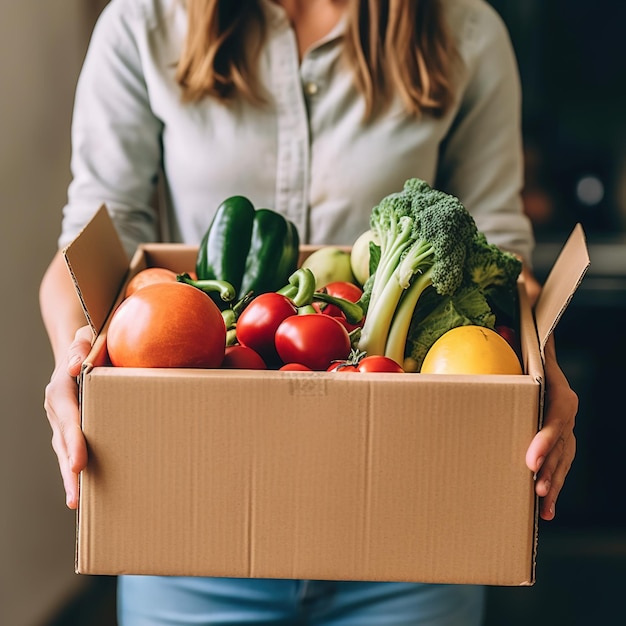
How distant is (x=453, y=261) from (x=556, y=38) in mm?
1594

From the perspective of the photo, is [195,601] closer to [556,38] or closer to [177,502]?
[177,502]

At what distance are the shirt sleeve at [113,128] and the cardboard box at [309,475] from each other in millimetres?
493

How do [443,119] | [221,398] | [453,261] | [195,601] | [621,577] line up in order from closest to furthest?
1. [221,398]
2. [453,261]
3. [195,601]
4. [443,119]
5. [621,577]

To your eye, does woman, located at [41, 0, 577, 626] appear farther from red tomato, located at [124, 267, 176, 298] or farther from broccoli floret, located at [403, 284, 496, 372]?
broccoli floret, located at [403, 284, 496, 372]

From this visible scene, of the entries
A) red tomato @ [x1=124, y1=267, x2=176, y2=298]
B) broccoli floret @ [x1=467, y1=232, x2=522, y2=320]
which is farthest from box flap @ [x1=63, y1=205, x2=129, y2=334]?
broccoli floret @ [x1=467, y1=232, x2=522, y2=320]

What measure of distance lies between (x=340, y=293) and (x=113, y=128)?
49 centimetres

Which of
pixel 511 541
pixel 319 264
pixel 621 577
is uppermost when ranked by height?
pixel 319 264

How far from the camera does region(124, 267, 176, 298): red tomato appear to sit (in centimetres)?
95

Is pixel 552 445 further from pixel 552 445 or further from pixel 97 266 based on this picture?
pixel 97 266

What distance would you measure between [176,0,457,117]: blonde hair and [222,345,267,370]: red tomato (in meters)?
0.53

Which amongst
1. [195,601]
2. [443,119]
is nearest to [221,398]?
[195,601]

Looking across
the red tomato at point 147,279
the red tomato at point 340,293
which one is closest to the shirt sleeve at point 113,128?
the red tomato at point 147,279

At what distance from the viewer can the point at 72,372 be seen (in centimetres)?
77

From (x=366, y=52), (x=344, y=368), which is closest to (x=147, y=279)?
(x=344, y=368)
